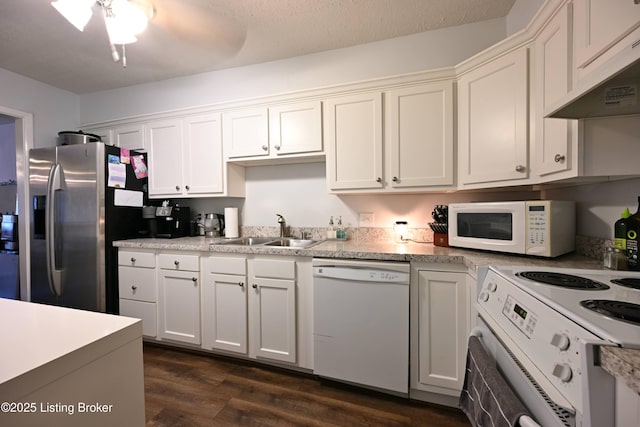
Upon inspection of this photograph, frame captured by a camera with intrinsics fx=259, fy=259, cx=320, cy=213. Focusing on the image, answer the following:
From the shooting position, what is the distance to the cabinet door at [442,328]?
1.51 meters

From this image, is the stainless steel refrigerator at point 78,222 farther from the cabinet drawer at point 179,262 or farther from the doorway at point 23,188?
the cabinet drawer at point 179,262

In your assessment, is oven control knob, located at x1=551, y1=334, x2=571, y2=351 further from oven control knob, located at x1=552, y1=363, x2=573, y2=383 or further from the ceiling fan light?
the ceiling fan light

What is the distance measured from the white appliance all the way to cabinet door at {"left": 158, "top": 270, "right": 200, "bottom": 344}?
198 cm

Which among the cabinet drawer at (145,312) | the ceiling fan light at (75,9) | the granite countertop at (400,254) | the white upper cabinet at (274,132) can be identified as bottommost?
the cabinet drawer at (145,312)

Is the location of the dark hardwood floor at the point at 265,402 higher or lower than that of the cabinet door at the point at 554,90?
lower

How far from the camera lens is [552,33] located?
1231 millimetres

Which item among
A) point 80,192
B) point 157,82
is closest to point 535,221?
point 80,192

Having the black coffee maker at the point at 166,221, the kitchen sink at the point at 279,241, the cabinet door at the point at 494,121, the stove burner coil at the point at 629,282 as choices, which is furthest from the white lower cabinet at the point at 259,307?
the stove burner coil at the point at 629,282

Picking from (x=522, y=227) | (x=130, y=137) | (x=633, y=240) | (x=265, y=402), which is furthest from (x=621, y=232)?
(x=130, y=137)

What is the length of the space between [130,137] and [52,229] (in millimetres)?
1083

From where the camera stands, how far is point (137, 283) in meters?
2.24

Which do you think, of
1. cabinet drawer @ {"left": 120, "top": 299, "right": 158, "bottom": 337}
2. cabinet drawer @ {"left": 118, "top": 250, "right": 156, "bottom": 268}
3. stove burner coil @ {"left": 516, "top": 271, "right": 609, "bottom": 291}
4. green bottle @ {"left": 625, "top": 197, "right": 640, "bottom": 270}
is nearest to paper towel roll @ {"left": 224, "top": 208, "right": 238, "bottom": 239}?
cabinet drawer @ {"left": 118, "top": 250, "right": 156, "bottom": 268}

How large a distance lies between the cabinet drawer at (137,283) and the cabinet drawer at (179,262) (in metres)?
0.15

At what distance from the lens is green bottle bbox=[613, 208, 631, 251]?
1.12 metres
